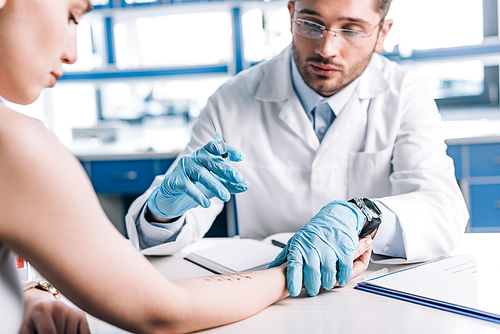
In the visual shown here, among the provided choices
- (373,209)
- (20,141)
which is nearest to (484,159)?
(373,209)

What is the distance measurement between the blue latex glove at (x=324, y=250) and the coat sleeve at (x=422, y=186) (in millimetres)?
170

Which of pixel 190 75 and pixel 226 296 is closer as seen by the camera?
pixel 226 296

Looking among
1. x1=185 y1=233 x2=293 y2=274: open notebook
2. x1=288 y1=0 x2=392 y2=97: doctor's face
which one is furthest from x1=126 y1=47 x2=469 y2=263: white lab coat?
x1=185 y1=233 x2=293 y2=274: open notebook

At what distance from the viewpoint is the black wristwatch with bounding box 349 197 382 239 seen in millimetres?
1048

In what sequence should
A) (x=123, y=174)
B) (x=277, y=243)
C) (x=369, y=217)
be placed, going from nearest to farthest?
(x=369, y=217) → (x=277, y=243) → (x=123, y=174)

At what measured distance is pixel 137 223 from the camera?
1.23 m

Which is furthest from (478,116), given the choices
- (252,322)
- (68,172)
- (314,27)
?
(68,172)

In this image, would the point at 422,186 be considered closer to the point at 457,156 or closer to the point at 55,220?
the point at 55,220

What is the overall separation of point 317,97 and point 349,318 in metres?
0.98

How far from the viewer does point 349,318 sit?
75cm

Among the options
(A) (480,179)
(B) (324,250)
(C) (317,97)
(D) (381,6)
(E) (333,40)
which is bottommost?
(A) (480,179)

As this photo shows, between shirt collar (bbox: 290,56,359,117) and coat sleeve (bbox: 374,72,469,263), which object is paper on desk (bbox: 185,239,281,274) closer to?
coat sleeve (bbox: 374,72,469,263)

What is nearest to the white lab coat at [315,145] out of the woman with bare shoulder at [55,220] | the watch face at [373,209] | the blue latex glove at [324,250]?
the watch face at [373,209]

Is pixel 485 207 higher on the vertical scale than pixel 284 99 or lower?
lower
